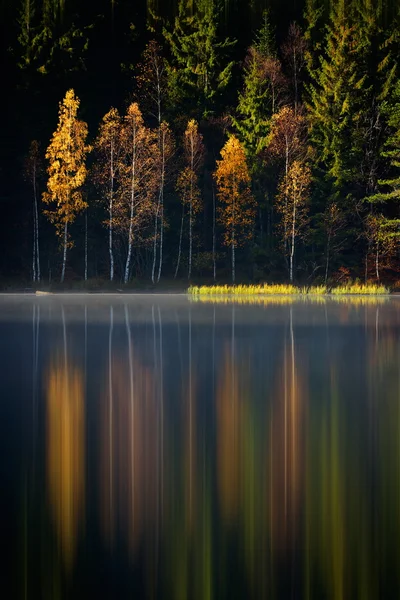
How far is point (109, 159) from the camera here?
6650 centimetres

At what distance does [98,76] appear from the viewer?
73.5m

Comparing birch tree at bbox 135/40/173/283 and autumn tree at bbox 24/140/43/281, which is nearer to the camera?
autumn tree at bbox 24/140/43/281

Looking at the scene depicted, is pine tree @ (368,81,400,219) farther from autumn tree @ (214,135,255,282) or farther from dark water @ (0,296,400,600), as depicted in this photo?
dark water @ (0,296,400,600)

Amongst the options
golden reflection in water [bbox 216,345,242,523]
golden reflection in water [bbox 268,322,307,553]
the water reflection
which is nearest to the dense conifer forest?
golden reflection in water [bbox 216,345,242,523]

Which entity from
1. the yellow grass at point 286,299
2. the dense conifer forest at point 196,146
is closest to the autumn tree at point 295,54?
the dense conifer forest at point 196,146

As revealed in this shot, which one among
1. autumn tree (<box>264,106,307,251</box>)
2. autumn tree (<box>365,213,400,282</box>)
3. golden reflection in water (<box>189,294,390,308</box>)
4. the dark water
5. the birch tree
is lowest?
the dark water

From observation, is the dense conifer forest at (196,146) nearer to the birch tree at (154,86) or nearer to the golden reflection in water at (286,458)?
the birch tree at (154,86)

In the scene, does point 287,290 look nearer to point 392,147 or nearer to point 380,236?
point 380,236

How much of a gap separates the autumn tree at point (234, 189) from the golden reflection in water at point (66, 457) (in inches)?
1867

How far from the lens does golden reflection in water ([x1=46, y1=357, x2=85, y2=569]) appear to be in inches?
356

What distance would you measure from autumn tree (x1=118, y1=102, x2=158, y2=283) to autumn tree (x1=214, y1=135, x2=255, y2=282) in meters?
3.98

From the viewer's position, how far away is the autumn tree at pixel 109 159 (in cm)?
6481

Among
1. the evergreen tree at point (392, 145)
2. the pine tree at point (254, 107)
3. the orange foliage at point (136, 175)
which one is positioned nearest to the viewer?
the evergreen tree at point (392, 145)

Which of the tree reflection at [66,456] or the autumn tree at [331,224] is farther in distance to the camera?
the autumn tree at [331,224]
